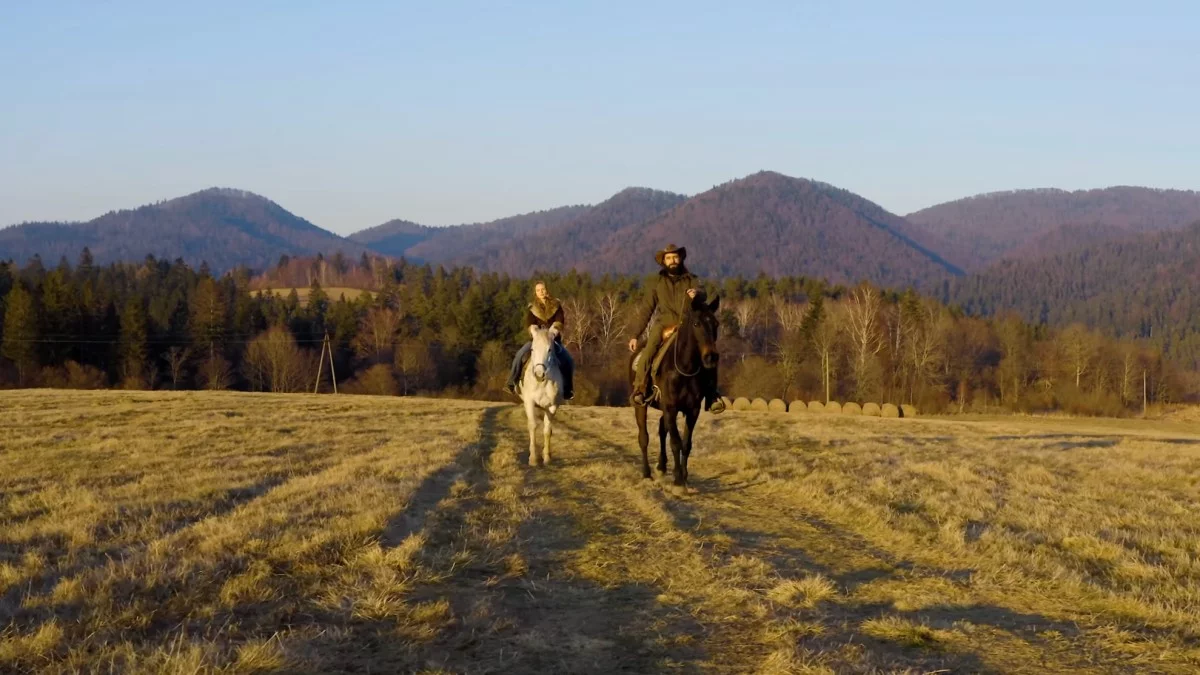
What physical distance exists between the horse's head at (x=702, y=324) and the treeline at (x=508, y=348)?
58.1 metres

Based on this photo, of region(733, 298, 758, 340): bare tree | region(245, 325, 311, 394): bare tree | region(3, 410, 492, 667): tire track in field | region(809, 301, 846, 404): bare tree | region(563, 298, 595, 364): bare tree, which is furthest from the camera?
region(733, 298, 758, 340): bare tree

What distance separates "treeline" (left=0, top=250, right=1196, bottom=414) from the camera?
8050 cm

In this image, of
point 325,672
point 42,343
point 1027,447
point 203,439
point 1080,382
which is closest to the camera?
point 325,672

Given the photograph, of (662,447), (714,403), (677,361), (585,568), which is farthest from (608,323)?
(585,568)

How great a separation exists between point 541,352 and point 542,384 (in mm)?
644

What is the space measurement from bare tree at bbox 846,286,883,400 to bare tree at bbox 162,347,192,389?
6539 cm

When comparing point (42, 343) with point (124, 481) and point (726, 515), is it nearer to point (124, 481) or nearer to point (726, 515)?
point (124, 481)

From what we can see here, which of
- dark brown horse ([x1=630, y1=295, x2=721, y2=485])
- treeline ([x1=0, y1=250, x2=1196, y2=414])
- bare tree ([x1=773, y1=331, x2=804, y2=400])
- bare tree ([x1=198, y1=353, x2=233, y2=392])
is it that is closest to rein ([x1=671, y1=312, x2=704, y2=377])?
dark brown horse ([x1=630, y1=295, x2=721, y2=485])

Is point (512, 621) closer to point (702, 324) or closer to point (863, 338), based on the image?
point (702, 324)

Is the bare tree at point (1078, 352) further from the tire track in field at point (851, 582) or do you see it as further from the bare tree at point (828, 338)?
the tire track in field at point (851, 582)

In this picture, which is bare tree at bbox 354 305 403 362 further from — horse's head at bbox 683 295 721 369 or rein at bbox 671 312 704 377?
horse's head at bbox 683 295 721 369

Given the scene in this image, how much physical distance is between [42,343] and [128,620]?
85.5 meters

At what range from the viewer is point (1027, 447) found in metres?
23.5

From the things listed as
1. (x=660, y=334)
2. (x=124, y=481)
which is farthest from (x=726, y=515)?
(x=124, y=481)
